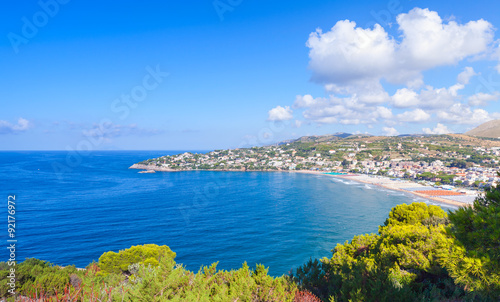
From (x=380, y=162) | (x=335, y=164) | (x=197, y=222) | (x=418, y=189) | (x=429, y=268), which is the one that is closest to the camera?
(x=429, y=268)

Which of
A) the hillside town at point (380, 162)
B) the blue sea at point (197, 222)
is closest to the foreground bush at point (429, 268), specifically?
the blue sea at point (197, 222)

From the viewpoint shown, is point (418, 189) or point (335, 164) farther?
point (335, 164)

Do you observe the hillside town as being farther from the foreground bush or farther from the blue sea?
the foreground bush

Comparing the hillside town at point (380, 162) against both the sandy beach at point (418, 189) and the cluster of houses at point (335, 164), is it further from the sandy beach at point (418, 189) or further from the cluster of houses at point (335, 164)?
the sandy beach at point (418, 189)

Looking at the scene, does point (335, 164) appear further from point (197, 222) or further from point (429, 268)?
point (429, 268)

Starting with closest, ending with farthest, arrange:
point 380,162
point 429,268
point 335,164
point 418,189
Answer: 1. point 429,268
2. point 418,189
3. point 380,162
4. point 335,164

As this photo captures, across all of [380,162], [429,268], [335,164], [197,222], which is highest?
[429,268]

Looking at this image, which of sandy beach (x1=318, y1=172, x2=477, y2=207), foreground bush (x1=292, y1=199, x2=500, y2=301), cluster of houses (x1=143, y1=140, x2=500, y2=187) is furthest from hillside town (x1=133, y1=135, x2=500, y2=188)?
foreground bush (x1=292, y1=199, x2=500, y2=301)

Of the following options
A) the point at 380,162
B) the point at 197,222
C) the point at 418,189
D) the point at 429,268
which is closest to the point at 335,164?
the point at 380,162

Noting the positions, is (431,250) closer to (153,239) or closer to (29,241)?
(153,239)
